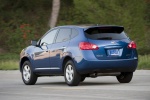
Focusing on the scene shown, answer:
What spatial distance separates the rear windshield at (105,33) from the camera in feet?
53.2

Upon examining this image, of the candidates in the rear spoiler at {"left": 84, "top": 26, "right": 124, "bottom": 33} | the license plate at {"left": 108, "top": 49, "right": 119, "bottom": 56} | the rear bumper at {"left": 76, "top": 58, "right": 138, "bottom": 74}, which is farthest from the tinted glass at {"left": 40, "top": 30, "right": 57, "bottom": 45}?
the license plate at {"left": 108, "top": 49, "right": 119, "bottom": 56}

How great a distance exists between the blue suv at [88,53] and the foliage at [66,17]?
13172 millimetres

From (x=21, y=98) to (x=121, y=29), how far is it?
472 centimetres

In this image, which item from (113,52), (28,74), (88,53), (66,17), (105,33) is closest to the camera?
(88,53)

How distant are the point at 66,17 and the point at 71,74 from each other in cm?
2933

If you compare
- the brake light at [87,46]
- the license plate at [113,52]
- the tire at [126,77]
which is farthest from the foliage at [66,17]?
the brake light at [87,46]

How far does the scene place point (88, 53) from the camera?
15.8m

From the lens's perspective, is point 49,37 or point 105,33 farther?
point 49,37

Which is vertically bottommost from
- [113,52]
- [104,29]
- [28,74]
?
[28,74]

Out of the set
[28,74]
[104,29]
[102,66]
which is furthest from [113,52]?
[28,74]

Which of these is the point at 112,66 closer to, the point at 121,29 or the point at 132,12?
the point at 121,29

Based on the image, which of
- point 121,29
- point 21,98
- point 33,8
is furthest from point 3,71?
point 33,8

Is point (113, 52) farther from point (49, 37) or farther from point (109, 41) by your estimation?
point (49, 37)

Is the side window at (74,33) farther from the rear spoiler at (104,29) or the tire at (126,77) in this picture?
the tire at (126,77)
